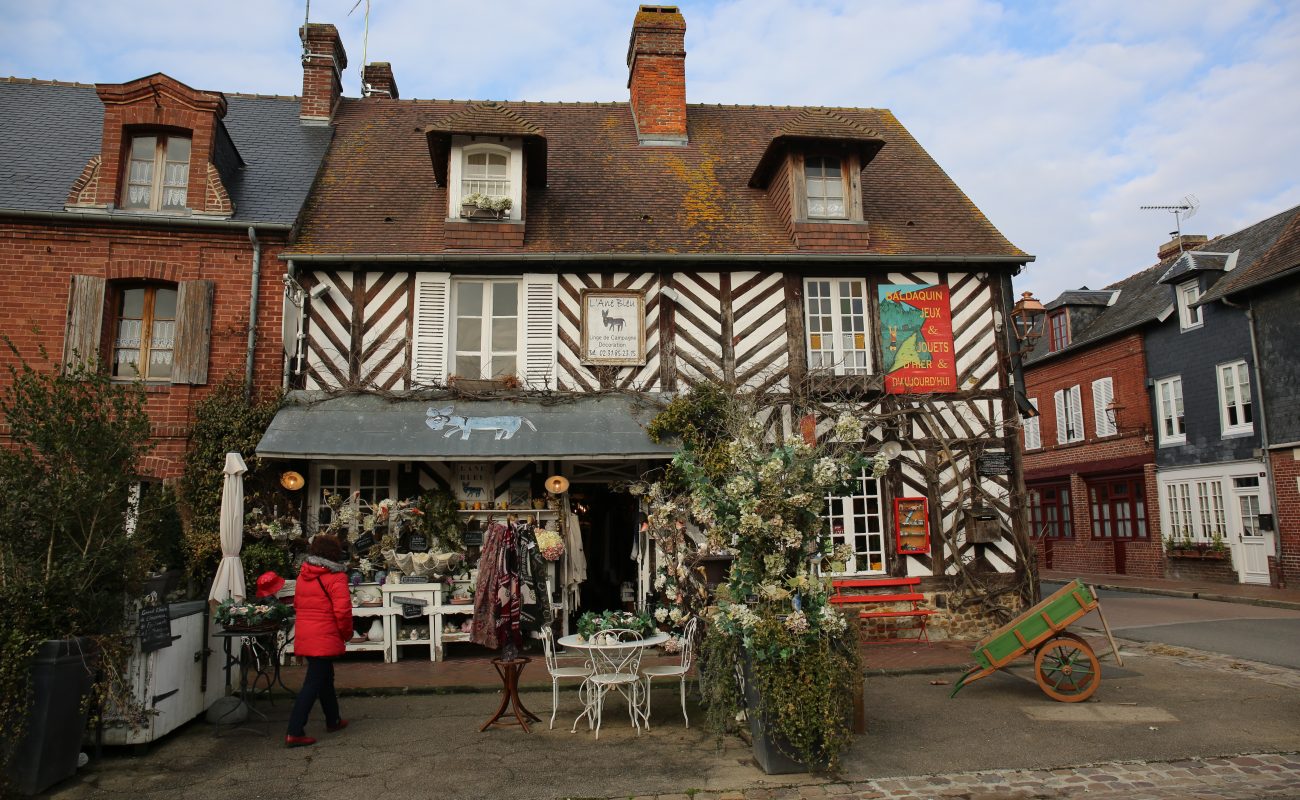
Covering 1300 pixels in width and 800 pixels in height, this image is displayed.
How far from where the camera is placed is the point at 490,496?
1006 cm

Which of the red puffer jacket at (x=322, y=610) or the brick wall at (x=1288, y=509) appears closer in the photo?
the red puffer jacket at (x=322, y=610)

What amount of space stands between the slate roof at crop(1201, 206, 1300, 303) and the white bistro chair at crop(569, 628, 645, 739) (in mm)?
14988

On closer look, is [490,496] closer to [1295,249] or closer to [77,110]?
[77,110]

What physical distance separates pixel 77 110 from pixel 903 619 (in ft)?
45.0

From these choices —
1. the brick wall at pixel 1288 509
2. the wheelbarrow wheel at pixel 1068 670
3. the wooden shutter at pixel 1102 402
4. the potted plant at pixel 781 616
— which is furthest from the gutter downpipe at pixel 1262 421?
the potted plant at pixel 781 616

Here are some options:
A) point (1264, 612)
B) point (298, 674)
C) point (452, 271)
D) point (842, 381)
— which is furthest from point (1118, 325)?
point (298, 674)

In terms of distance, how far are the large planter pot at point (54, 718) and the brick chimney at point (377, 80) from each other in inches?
463

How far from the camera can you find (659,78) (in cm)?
1331

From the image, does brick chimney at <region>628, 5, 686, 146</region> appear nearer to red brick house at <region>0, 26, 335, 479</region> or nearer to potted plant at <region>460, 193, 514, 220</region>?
potted plant at <region>460, 193, 514, 220</region>

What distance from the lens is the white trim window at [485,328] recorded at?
10.3 m

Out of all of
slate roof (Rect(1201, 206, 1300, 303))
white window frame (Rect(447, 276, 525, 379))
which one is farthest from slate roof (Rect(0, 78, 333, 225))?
slate roof (Rect(1201, 206, 1300, 303))

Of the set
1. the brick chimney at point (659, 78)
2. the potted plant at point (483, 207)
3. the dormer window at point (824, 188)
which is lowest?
the potted plant at point (483, 207)

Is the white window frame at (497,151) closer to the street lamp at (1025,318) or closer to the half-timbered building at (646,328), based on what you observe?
the half-timbered building at (646,328)

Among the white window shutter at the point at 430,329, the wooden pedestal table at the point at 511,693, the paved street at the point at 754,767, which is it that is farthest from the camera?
the white window shutter at the point at 430,329
